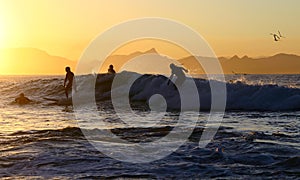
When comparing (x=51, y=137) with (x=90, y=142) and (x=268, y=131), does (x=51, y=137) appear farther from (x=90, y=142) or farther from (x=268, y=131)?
(x=268, y=131)

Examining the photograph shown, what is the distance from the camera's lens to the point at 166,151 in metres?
11.6

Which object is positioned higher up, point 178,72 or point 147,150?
point 178,72

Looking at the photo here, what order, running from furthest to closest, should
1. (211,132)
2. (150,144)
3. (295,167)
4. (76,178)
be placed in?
1. (211,132)
2. (150,144)
3. (295,167)
4. (76,178)

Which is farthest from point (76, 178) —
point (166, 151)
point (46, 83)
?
point (46, 83)

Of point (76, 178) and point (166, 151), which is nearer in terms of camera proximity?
point (76, 178)

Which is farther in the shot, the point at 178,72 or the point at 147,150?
the point at 178,72

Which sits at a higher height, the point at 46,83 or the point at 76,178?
the point at 46,83

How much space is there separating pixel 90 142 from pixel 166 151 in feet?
8.21

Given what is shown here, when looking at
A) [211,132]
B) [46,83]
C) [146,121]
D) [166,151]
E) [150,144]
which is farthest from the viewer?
[46,83]

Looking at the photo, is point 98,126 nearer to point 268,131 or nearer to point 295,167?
point 268,131

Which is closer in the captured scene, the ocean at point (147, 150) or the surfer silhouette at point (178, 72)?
the ocean at point (147, 150)

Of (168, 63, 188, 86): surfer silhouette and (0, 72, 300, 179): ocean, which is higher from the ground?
(168, 63, 188, 86): surfer silhouette

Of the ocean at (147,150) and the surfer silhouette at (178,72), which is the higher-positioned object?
the surfer silhouette at (178,72)

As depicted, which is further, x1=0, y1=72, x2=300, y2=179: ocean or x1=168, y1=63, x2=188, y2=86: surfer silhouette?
x1=168, y1=63, x2=188, y2=86: surfer silhouette
